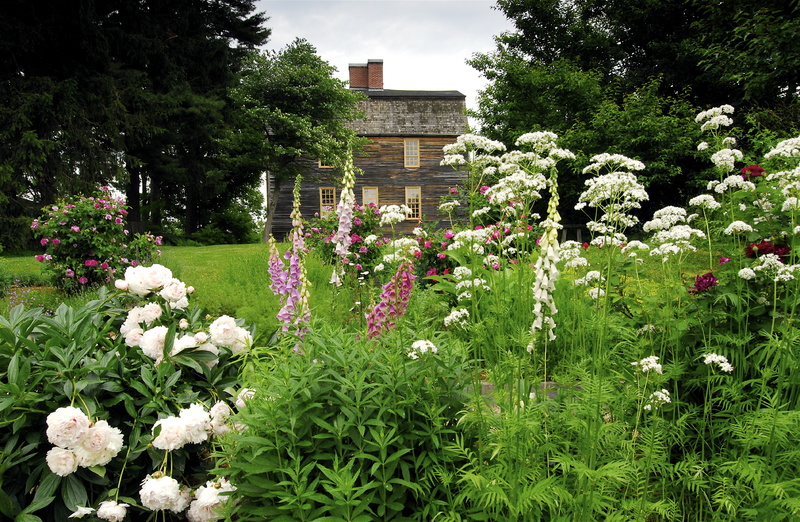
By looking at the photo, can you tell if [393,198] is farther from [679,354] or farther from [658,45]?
[679,354]

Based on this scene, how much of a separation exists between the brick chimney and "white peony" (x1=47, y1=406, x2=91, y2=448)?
27272 mm

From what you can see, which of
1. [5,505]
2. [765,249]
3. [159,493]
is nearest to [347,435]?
[159,493]

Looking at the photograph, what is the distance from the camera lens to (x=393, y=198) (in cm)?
2505

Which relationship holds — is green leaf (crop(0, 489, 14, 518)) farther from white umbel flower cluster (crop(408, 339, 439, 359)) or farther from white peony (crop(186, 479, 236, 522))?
white umbel flower cluster (crop(408, 339, 439, 359))

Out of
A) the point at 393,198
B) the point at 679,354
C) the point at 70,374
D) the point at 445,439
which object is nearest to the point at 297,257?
the point at 70,374

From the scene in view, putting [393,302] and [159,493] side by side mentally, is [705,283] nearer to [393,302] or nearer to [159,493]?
[393,302]

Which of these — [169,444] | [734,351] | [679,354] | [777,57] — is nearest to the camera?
[169,444]

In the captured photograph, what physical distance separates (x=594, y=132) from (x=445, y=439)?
56.5ft

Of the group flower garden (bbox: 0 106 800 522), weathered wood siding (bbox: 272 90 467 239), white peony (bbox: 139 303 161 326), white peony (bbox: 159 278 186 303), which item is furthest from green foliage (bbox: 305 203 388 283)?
weathered wood siding (bbox: 272 90 467 239)

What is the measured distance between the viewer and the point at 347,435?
1.81 m

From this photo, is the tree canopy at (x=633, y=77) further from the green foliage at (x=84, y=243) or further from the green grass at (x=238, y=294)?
the green foliage at (x=84, y=243)

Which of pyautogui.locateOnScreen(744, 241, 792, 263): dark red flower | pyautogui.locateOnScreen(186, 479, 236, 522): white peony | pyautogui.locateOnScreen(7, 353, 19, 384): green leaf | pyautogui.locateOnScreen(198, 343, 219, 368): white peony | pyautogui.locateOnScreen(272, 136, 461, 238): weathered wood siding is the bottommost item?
pyautogui.locateOnScreen(186, 479, 236, 522): white peony

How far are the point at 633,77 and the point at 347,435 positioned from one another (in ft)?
72.4

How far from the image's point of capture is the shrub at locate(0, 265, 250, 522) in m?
1.88
